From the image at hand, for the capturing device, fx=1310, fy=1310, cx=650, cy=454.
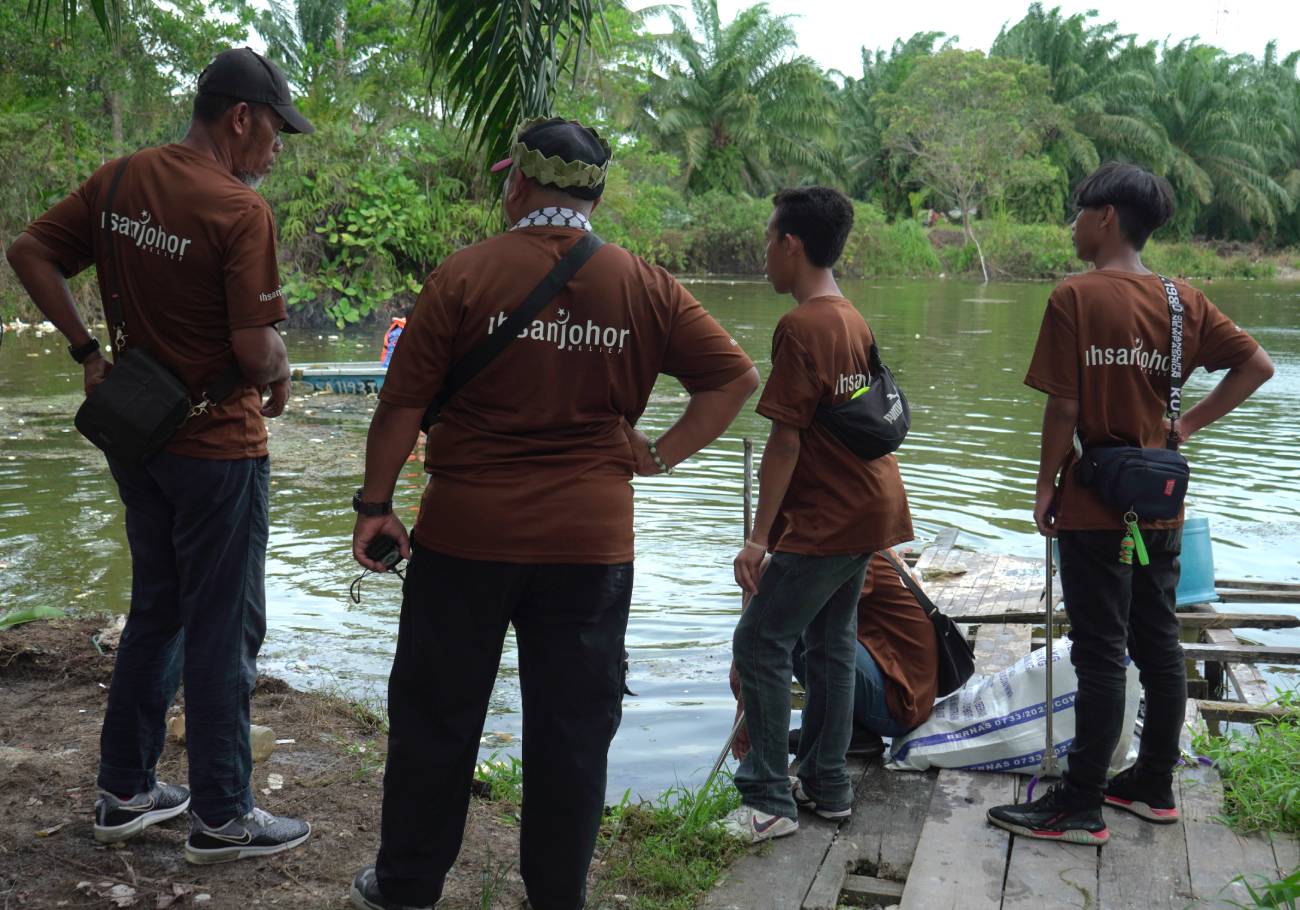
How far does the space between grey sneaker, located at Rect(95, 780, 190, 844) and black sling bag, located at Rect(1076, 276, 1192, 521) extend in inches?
107

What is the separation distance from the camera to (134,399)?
327 centimetres

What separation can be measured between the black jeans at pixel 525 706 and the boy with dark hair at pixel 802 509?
78 cm

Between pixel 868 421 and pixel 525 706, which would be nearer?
pixel 525 706

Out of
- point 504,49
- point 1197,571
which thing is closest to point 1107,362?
point 1197,571

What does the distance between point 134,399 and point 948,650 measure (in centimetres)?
274

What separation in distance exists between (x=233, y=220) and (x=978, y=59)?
49828 millimetres

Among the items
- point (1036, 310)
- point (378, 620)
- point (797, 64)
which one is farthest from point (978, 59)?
point (378, 620)

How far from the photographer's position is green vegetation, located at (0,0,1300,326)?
21.7 metres

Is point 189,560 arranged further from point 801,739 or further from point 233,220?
point 801,739

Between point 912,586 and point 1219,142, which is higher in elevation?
point 1219,142

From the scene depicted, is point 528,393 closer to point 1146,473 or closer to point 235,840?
point 235,840

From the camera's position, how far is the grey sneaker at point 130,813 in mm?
3596

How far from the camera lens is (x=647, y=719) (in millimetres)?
5871

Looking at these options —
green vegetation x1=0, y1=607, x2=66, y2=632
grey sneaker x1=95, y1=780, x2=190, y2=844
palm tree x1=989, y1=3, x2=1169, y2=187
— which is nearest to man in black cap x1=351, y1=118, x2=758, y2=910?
grey sneaker x1=95, y1=780, x2=190, y2=844
